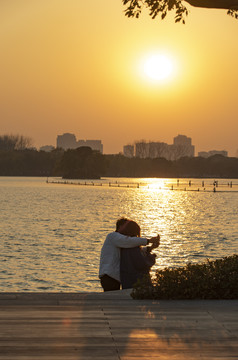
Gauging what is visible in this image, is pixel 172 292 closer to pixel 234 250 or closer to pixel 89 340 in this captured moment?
pixel 89 340

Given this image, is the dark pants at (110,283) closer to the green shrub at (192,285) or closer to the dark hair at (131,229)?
the dark hair at (131,229)

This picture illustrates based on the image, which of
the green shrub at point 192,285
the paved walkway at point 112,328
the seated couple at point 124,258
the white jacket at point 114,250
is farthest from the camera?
the seated couple at point 124,258

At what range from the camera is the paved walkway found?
19.3 feet

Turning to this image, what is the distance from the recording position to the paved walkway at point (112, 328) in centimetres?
588

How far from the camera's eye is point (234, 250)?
35.9 meters

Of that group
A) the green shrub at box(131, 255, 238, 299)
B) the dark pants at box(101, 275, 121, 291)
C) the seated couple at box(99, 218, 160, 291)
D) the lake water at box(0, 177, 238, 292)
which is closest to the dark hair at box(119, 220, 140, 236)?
the seated couple at box(99, 218, 160, 291)

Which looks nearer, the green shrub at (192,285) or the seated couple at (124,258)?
the green shrub at (192,285)

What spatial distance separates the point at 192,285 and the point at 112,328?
7.72 ft

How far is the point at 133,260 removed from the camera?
1009 centimetres

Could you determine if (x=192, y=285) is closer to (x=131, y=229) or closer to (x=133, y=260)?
(x=133, y=260)

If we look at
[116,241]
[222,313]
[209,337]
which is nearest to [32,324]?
[209,337]

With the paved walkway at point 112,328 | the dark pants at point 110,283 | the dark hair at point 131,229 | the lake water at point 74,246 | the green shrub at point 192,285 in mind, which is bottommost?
the lake water at point 74,246

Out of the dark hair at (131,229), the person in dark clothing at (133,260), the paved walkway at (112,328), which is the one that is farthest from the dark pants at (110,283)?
the paved walkway at (112,328)

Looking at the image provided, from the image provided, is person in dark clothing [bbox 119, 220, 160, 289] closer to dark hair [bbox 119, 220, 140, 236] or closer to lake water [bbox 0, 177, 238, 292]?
dark hair [bbox 119, 220, 140, 236]
